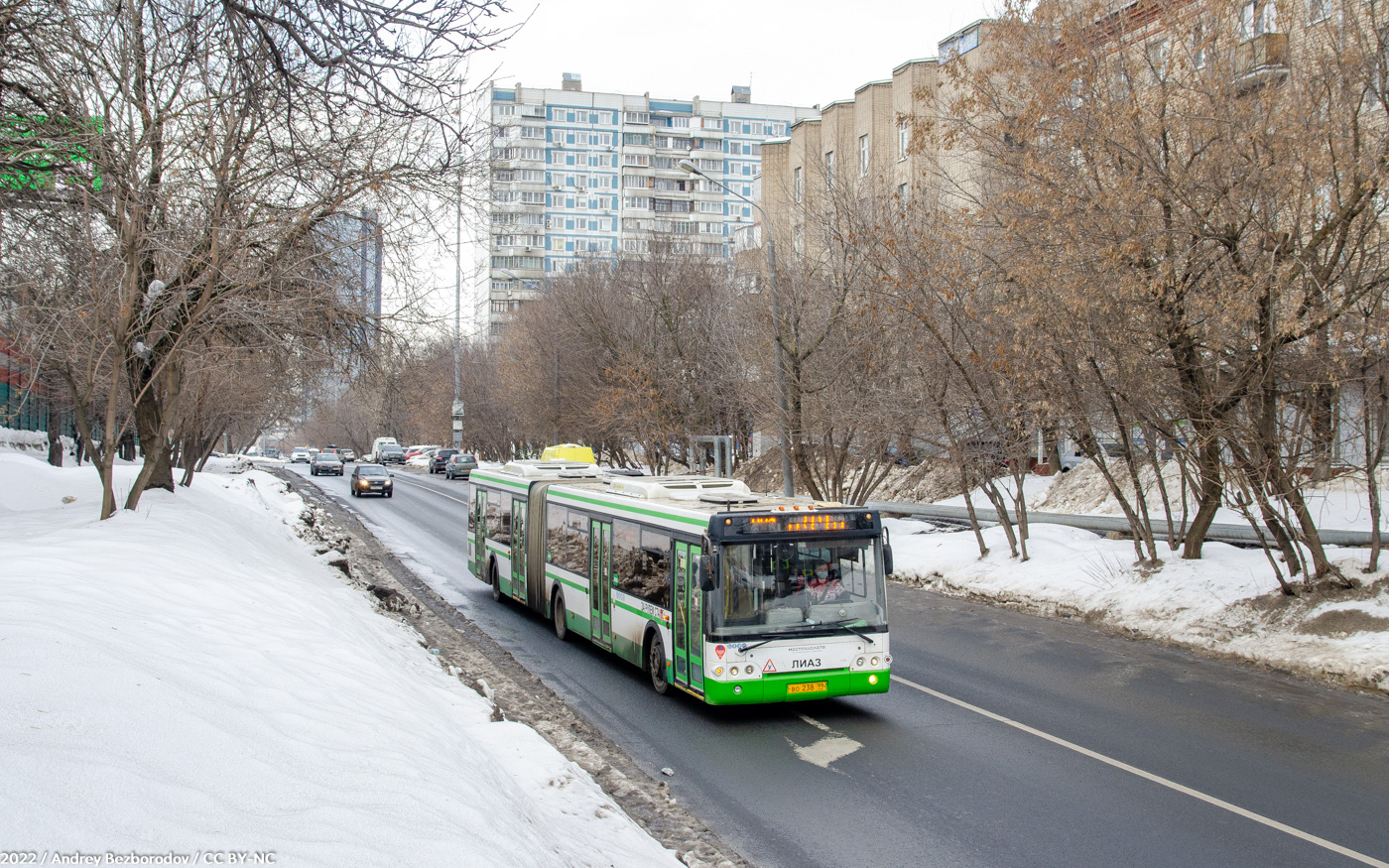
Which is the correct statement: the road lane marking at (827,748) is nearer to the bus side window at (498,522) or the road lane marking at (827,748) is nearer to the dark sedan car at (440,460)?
the bus side window at (498,522)

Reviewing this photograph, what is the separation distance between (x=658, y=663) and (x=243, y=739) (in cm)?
617

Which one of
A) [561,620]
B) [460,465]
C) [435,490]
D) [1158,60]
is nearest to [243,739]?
[561,620]

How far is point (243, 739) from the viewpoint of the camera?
197 inches

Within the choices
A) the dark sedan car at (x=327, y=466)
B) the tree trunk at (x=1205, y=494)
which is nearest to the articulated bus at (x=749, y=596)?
the tree trunk at (x=1205, y=494)

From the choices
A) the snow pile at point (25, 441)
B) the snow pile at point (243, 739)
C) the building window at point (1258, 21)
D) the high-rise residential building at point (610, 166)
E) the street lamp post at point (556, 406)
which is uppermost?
the high-rise residential building at point (610, 166)

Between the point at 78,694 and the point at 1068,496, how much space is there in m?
29.4

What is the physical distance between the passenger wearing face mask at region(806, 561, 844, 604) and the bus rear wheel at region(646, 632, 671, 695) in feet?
6.02

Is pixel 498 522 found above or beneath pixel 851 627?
above

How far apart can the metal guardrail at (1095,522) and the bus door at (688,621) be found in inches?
150

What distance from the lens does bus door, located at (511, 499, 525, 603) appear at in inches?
629

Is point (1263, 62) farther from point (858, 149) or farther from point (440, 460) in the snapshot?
point (440, 460)

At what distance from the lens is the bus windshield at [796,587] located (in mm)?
9539

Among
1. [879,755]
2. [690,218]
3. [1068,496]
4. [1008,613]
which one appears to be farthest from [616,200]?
[879,755]

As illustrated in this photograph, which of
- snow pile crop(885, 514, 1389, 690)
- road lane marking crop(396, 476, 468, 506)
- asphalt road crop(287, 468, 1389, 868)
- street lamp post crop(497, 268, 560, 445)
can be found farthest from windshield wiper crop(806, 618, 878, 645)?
street lamp post crop(497, 268, 560, 445)
